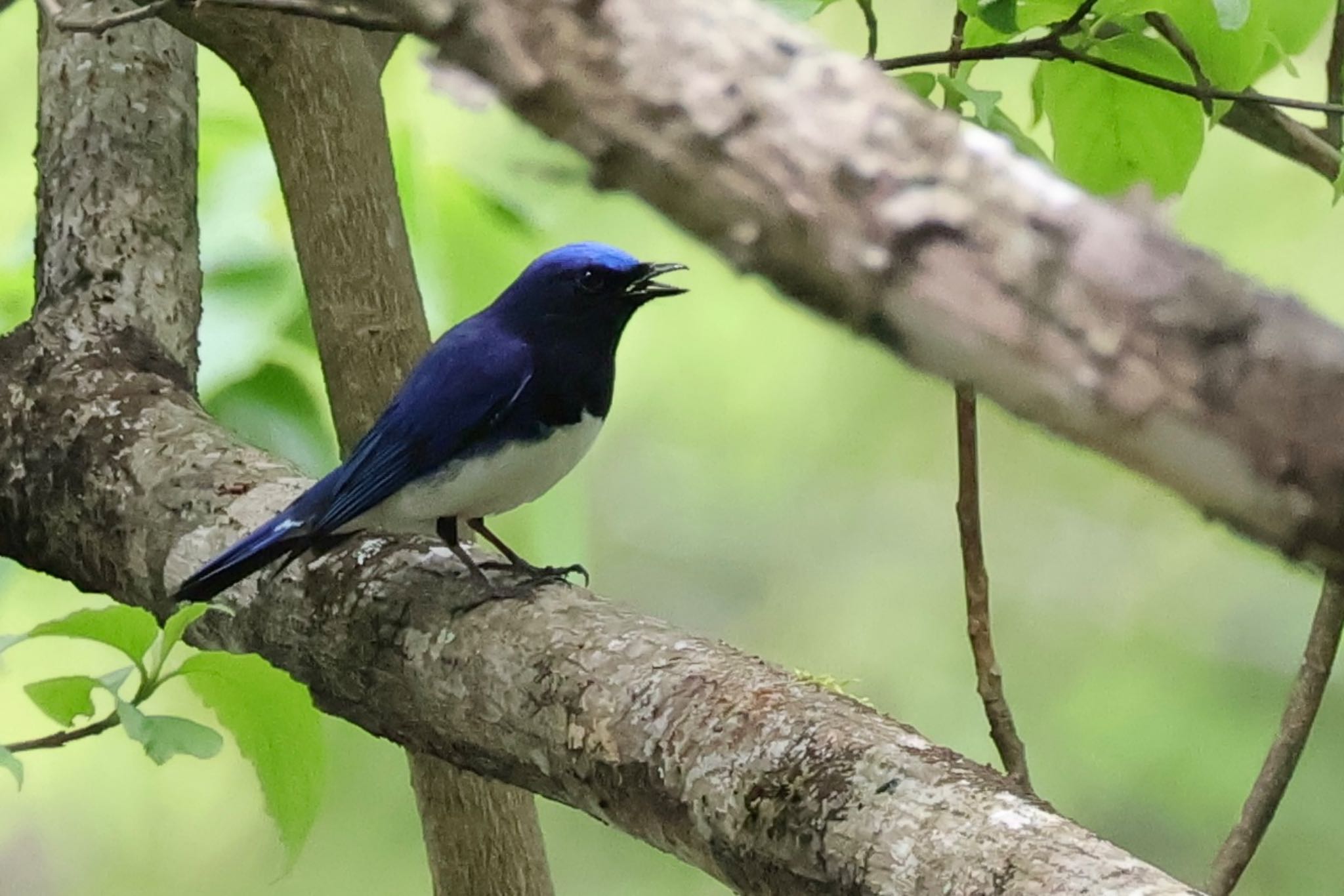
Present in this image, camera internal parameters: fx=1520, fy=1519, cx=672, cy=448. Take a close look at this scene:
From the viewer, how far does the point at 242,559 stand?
1.12 m

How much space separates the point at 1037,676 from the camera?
2.37 meters

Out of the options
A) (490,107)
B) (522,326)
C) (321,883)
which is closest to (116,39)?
(522,326)

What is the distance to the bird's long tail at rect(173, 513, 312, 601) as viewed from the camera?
112cm

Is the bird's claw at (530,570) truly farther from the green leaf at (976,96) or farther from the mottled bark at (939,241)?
the mottled bark at (939,241)

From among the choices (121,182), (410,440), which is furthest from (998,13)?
(121,182)

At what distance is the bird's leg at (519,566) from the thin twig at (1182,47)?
1.90 ft

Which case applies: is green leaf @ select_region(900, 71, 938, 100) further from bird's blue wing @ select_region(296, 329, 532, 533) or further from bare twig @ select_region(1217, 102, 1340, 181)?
bird's blue wing @ select_region(296, 329, 532, 533)

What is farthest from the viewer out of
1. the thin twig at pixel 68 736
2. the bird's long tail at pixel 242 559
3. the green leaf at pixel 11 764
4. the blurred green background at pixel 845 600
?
the blurred green background at pixel 845 600

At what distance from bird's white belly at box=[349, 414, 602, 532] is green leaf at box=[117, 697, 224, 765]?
1.68ft

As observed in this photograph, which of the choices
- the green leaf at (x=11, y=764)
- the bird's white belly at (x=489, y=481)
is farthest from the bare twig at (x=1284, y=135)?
the green leaf at (x=11, y=764)

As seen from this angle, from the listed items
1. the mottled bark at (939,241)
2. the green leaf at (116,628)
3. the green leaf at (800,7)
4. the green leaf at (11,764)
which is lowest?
the green leaf at (11,764)

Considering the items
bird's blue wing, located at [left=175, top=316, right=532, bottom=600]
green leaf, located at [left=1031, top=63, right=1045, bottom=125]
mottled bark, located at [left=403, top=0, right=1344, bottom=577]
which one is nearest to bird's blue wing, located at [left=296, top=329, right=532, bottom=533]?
bird's blue wing, located at [left=175, top=316, right=532, bottom=600]

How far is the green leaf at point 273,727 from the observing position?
82 cm

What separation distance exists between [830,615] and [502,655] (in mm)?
1477
